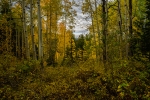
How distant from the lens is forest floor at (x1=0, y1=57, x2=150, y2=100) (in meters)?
7.42

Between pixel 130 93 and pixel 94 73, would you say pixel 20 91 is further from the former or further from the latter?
pixel 130 93

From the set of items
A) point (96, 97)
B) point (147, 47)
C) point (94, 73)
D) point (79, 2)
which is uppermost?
point (79, 2)

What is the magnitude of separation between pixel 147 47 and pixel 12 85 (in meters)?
6.01

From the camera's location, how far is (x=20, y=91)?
832 centimetres

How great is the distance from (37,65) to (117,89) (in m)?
4.87

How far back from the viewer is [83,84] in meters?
8.66

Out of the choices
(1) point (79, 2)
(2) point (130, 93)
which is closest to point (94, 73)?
(2) point (130, 93)

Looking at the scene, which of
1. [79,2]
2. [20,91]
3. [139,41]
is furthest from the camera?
[79,2]

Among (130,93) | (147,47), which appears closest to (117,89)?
(130,93)

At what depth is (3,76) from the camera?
9586 mm

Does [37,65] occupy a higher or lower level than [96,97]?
higher

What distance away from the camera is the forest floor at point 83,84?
7422 millimetres

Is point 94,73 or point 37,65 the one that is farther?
point 37,65

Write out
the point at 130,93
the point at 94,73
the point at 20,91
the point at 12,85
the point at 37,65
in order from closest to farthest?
the point at 130,93
the point at 20,91
the point at 12,85
the point at 94,73
the point at 37,65
